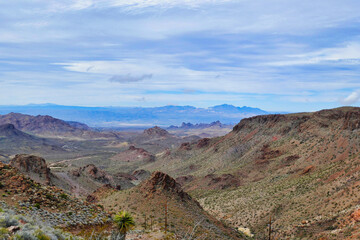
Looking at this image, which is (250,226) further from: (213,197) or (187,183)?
(187,183)

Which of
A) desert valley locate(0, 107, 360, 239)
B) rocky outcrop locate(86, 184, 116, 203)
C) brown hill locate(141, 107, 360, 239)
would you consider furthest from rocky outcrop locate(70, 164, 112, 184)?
rocky outcrop locate(86, 184, 116, 203)

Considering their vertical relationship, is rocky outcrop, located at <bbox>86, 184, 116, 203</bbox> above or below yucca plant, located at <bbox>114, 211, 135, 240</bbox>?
below

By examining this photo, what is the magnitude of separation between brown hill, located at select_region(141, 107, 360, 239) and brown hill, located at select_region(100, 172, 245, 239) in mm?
10358

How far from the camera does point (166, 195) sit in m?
37.2

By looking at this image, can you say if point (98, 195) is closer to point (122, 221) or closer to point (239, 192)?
point (122, 221)

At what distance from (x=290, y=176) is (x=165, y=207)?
120 ft

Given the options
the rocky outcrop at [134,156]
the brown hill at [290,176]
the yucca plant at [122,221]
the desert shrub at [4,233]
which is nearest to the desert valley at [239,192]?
the brown hill at [290,176]

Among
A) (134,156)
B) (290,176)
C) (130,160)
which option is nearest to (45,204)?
(290,176)

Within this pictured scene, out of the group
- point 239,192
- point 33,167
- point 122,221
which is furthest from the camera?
point 239,192

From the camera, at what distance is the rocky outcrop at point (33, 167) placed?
59.4 metres

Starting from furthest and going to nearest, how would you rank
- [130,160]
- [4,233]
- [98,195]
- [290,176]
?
[130,160] → [290,176] → [98,195] → [4,233]

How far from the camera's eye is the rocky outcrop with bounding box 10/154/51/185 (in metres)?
59.4

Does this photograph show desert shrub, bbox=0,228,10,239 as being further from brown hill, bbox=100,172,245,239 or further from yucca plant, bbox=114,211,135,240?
brown hill, bbox=100,172,245,239

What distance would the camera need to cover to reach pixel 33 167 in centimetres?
6209
